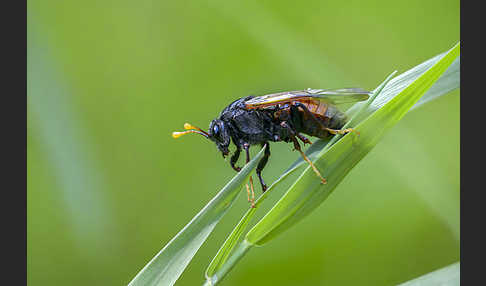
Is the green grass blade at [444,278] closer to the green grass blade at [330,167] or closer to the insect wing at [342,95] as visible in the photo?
the green grass blade at [330,167]

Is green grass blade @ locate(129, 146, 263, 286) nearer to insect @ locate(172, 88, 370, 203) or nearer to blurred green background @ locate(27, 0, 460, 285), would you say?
insect @ locate(172, 88, 370, 203)

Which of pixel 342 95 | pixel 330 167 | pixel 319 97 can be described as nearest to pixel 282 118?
pixel 319 97

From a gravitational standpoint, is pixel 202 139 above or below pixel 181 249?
above

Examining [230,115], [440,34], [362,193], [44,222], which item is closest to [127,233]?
[44,222]

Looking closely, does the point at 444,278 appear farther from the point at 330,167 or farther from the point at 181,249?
the point at 181,249

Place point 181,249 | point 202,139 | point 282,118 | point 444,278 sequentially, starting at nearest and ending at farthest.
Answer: point 181,249 → point 444,278 → point 282,118 → point 202,139

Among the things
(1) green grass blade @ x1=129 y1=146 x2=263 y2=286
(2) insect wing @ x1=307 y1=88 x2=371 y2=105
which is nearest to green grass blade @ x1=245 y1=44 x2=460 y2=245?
(1) green grass blade @ x1=129 y1=146 x2=263 y2=286
